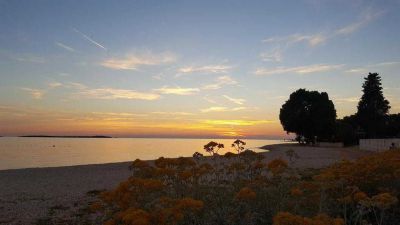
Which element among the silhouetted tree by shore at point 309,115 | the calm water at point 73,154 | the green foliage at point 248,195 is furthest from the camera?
the silhouetted tree by shore at point 309,115

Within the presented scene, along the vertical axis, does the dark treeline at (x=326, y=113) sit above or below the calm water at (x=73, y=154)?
above

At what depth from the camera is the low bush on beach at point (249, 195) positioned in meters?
5.41

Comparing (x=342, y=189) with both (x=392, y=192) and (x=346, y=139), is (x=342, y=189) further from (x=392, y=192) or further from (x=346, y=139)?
(x=346, y=139)

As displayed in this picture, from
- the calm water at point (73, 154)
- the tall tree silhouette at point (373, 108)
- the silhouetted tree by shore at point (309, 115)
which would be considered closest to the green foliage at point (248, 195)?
the calm water at point (73, 154)

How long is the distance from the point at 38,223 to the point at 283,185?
624 cm

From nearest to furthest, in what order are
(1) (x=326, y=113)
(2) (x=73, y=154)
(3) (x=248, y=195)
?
(3) (x=248, y=195) → (2) (x=73, y=154) → (1) (x=326, y=113)

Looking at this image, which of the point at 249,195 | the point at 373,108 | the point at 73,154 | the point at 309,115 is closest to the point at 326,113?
the point at 309,115

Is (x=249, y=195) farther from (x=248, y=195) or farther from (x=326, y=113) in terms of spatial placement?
(x=326, y=113)

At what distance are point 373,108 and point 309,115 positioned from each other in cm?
1081

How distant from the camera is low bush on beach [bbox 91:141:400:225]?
5.41 metres

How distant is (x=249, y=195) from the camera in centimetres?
582

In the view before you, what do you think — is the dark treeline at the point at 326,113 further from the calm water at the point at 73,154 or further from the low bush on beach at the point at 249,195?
the low bush on beach at the point at 249,195

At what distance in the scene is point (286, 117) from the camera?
7281 cm

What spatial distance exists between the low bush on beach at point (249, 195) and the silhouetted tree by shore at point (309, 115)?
204ft
